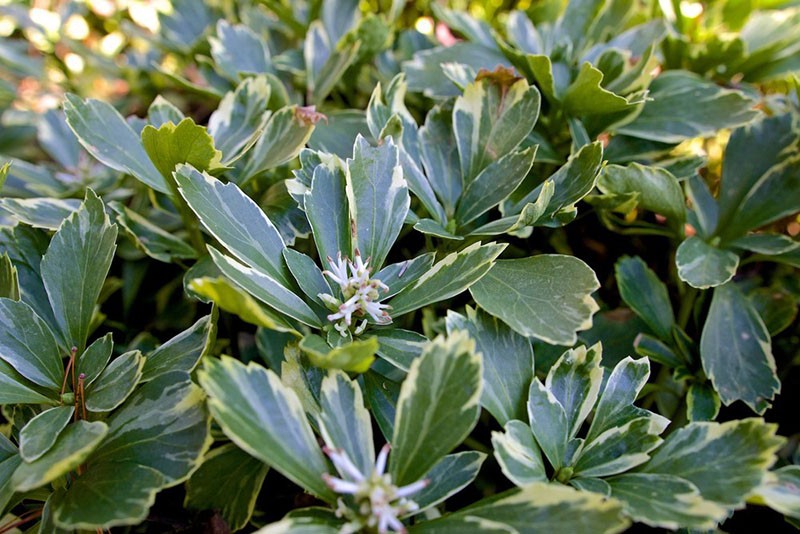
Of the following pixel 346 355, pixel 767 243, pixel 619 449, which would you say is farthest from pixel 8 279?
pixel 767 243

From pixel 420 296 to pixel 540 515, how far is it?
22 centimetres

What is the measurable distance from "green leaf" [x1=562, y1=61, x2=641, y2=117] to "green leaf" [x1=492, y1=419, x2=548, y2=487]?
15.3 inches

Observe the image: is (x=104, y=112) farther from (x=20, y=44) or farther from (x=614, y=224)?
(x=20, y=44)

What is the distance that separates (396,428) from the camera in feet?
1.79

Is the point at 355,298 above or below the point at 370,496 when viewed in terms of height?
above

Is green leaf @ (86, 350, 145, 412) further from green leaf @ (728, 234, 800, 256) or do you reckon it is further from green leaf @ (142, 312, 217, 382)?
green leaf @ (728, 234, 800, 256)

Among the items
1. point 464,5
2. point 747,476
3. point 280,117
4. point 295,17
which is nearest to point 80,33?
Result: point 295,17

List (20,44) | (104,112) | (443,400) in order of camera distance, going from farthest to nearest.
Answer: (20,44), (104,112), (443,400)

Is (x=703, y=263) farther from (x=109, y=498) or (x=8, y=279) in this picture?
(x=8, y=279)

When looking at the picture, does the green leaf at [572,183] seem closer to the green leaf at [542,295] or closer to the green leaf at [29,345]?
the green leaf at [542,295]

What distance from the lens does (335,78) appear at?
0.90 metres

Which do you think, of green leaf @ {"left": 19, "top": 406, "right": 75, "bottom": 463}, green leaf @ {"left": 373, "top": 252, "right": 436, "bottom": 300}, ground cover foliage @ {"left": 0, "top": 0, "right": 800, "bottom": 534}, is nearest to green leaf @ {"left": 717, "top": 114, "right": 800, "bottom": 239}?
ground cover foliage @ {"left": 0, "top": 0, "right": 800, "bottom": 534}

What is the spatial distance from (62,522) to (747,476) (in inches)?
21.9

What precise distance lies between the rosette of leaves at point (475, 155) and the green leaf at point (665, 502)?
10.2 inches
